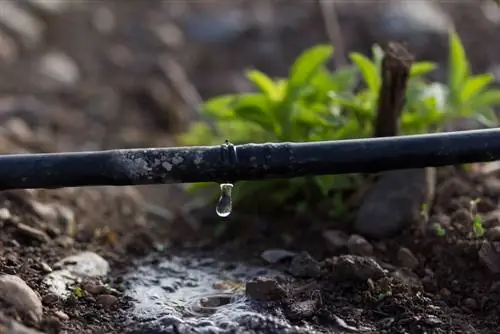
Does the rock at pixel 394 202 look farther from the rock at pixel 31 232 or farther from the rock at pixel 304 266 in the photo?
the rock at pixel 31 232

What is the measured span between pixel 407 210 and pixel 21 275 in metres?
1.29

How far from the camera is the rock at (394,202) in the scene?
2.70 meters

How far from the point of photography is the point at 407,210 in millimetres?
2711

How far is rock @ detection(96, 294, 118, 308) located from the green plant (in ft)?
2.34

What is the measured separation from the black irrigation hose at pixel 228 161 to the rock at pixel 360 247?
423mm

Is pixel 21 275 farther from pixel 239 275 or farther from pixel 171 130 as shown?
pixel 171 130

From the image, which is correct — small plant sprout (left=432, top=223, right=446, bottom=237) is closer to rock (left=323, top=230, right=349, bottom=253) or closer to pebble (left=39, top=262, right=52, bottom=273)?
rock (left=323, top=230, right=349, bottom=253)

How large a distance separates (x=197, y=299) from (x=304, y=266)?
0.34 metres

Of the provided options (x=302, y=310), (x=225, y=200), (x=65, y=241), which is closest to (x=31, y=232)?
(x=65, y=241)

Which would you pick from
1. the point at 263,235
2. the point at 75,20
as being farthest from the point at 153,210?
the point at 75,20

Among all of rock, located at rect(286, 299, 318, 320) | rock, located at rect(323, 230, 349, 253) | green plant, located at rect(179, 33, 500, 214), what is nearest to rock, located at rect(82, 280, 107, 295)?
rock, located at rect(286, 299, 318, 320)

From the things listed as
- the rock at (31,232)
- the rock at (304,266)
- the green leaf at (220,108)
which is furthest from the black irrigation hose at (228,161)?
the green leaf at (220,108)

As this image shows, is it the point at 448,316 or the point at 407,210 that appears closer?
the point at 448,316

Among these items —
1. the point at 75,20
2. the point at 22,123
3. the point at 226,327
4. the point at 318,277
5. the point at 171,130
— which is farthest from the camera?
the point at 75,20
